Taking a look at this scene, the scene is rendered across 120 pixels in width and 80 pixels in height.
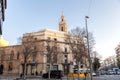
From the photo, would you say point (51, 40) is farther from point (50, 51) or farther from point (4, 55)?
point (4, 55)

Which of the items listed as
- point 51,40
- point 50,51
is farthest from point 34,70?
point 50,51

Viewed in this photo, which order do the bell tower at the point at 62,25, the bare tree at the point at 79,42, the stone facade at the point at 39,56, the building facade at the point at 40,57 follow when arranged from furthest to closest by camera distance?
the bell tower at the point at 62,25
the stone facade at the point at 39,56
the building facade at the point at 40,57
the bare tree at the point at 79,42

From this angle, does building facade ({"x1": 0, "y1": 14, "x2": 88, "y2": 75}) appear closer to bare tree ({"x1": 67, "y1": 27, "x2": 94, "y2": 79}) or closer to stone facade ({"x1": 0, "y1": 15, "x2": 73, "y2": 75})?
stone facade ({"x1": 0, "y1": 15, "x2": 73, "y2": 75})

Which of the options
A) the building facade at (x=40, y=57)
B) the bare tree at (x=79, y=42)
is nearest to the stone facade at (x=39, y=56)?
the building facade at (x=40, y=57)

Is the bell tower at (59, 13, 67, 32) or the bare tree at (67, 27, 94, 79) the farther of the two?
the bell tower at (59, 13, 67, 32)

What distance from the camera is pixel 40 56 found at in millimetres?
76062

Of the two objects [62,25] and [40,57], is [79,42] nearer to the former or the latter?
[40,57]

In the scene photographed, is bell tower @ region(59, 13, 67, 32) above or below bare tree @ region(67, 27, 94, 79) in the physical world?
above

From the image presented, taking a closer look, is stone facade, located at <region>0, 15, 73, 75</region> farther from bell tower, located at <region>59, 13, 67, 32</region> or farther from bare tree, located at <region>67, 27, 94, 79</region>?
bare tree, located at <region>67, 27, 94, 79</region>

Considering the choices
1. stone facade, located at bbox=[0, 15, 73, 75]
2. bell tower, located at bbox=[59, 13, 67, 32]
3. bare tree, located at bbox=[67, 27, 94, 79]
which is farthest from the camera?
bell tower, located at bbox=[59, 13, 67, 32]

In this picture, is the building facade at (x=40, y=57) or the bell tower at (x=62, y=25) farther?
the bell tower at (x=62, y=25)

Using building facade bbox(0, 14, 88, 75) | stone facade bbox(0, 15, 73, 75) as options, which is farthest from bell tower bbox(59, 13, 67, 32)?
building facade bbox(0, 14, 88, 75)

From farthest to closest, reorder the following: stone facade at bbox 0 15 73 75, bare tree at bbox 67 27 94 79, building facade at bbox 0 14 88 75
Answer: stone facade at bbox 0 15 73 75, building facade at bbox 0 14 88 75, bare tree at bbox 67 27 94 79

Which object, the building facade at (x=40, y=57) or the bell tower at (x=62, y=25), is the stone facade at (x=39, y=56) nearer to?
the building facade at (x=40, y=57)
